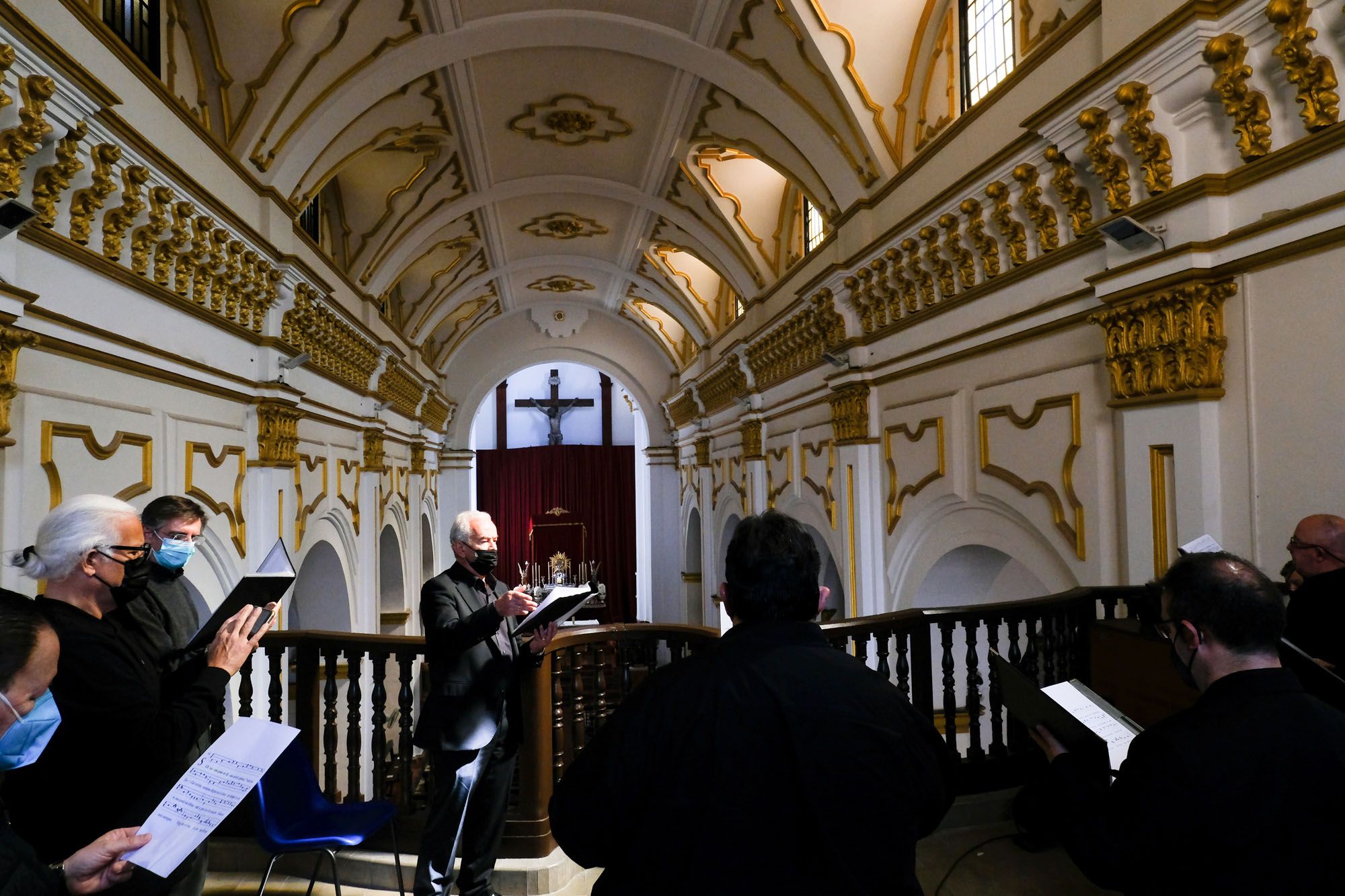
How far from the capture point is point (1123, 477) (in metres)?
4.34

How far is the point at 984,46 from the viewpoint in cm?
569

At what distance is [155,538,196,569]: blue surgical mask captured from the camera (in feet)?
8.59

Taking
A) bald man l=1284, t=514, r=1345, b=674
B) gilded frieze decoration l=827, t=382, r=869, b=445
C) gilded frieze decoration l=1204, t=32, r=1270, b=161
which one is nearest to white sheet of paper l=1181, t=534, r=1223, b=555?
bald man l=1284, t=514, r=1345, b=674

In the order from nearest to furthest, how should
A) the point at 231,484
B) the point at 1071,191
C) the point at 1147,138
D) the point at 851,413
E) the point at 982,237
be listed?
the point at 1147,138 < the point at 1071,191 < the point at 982,237 < the point at 231,484 < the point at 851,413

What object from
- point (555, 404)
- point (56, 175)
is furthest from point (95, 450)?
point (555, 404)

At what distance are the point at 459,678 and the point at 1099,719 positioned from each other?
209cm

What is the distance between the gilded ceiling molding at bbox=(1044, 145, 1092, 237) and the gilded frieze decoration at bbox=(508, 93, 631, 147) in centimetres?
550

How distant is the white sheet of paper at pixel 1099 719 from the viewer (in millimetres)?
2141

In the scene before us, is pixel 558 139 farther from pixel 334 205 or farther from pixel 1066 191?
pixel 1066 191

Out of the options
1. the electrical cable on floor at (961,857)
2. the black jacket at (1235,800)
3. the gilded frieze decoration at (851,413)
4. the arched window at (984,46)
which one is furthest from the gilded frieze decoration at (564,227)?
the black jacket at (1235,800)

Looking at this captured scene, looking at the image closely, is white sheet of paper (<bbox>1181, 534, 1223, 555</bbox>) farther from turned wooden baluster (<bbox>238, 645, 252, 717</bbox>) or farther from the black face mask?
turned wooden baluster (<bbox>238, 645, 252, 717</bbox>)

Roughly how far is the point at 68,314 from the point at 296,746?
2504mm

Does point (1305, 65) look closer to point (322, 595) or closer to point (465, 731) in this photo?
point (465, 731)

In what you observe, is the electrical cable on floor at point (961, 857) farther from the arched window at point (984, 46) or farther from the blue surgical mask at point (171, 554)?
the arched window at point (984, 46)
